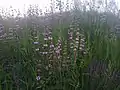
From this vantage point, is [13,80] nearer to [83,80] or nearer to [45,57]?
[45,57]

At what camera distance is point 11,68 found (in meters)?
2.02

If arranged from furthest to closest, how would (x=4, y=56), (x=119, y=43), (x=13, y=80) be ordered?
(x=4, y=56), (x=119, y=43), (x=13, y=80)

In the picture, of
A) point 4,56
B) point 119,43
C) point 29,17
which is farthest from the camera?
point 29,17

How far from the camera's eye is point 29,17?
3.45 meters

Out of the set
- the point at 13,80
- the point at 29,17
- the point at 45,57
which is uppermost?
the point at 29,17

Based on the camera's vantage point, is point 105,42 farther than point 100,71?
Yes

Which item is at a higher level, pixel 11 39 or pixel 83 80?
pixel 11 39

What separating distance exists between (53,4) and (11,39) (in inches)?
53.6

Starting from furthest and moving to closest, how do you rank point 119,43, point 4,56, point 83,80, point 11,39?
point 11,39
point 4,56
point 119,43
point 83,80

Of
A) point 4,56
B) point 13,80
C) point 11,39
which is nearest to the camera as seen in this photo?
point 13,80

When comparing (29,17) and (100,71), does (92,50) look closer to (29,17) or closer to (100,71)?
(100,71)

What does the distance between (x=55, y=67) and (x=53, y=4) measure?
1883 millimetres

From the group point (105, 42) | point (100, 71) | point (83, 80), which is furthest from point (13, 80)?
point (105, 42)

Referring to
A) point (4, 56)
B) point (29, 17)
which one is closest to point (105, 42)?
point (4, 56)
